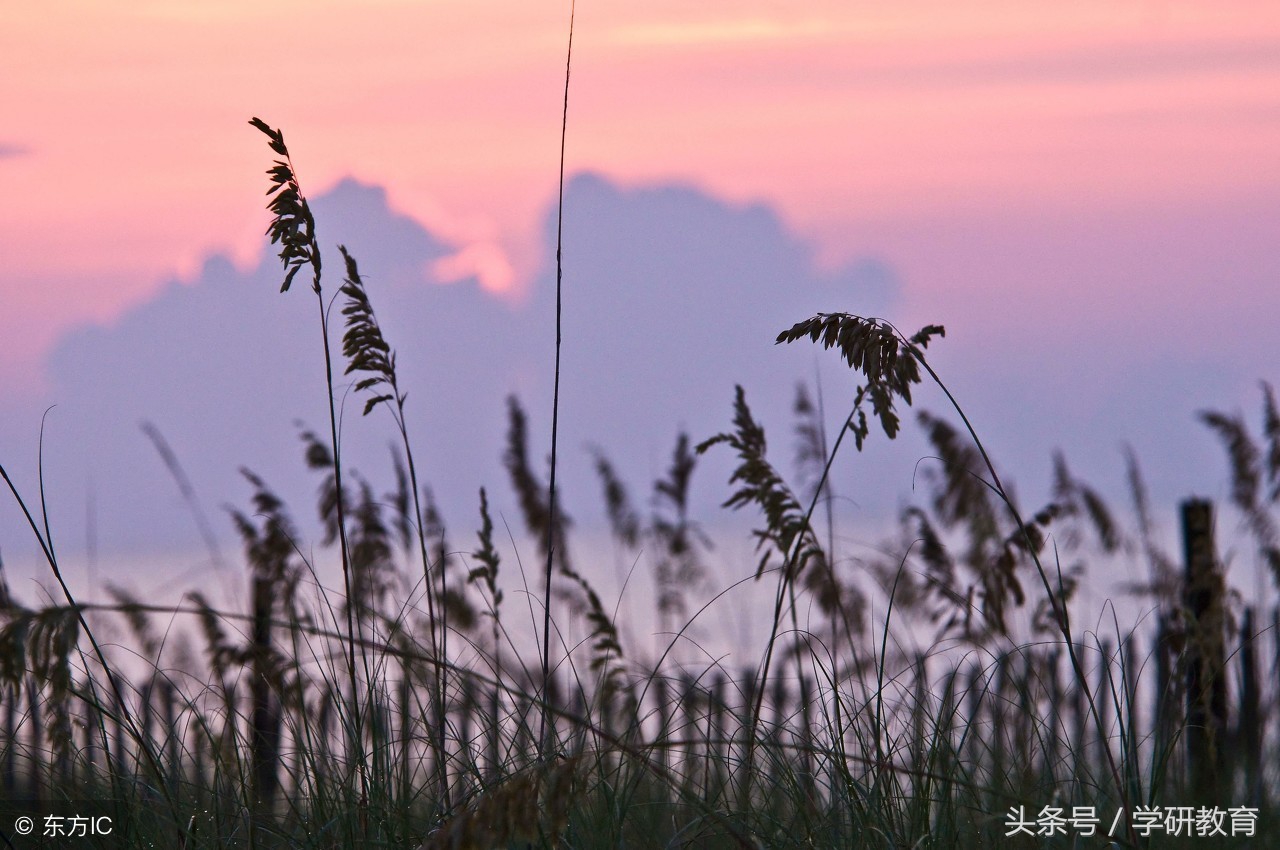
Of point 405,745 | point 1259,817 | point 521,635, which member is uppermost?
point 521,635

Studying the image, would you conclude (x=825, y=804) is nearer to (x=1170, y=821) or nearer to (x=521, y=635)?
(x=1170, y=821)

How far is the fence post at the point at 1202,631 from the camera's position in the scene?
4188mm

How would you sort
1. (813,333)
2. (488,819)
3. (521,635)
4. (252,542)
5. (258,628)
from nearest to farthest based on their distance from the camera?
(488,819), (813,333), (258,628), (521,635), (252,542)

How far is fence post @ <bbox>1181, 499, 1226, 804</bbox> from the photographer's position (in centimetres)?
419

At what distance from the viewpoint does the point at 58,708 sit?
9.21ft

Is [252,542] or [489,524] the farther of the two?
[252,542]

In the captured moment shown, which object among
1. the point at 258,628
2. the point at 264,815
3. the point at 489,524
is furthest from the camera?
the point at 258,628

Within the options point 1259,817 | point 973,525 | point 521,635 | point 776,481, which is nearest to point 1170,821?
point 1259,817

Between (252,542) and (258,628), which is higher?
(252,542)

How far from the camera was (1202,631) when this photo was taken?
165 inches

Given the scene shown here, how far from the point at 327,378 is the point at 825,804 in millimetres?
1640

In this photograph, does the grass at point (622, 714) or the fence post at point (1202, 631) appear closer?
the grass at point (622, 714)

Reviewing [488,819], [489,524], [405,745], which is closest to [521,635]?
[489,524]

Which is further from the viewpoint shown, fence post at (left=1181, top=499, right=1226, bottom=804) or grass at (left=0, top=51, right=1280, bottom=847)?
fence post at (left=1181, top=499, right=1226, bottom=804)
